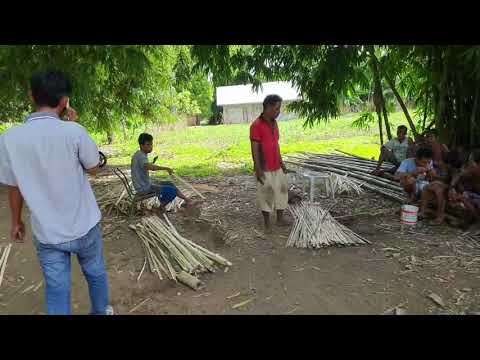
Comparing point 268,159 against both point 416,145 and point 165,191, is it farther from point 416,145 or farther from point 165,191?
point 416,145

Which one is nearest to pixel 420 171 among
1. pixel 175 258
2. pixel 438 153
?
pixel 438 153

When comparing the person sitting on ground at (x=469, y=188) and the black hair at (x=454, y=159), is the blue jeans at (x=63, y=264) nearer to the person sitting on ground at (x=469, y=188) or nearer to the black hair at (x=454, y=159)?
the person sitting on ground at (x=469, y=188)

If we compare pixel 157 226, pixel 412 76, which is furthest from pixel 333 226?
pixel 412 76

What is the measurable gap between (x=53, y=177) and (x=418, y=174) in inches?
176

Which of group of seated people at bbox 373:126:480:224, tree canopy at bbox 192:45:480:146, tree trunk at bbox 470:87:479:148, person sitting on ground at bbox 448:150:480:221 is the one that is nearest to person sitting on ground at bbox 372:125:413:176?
tree canopy at bbox 192:45:480:146

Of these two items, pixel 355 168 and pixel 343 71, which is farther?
pixel 355 168

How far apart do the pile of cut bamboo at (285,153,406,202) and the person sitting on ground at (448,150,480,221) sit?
855mm

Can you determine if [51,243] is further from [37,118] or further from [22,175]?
[37,118]

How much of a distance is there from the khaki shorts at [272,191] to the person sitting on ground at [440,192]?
1.74 metres

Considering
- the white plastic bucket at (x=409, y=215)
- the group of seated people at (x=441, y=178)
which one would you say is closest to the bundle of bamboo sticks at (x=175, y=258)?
the white plastic bucket at (x=409, y=215)

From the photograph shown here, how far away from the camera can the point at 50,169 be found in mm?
1867

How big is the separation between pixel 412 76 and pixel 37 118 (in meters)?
7.15

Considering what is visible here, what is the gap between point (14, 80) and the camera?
5488 mm

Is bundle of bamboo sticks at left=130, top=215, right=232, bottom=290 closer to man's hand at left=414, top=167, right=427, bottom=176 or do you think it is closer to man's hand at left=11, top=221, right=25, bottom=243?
man's hand at left=11, top=221, right=25, bottom=243
